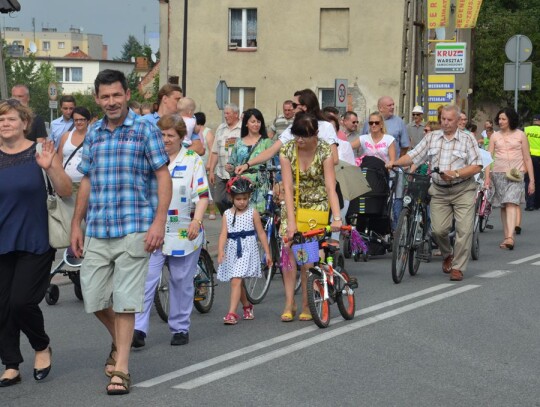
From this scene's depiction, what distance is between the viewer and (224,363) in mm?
8031

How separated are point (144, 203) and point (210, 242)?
9.80 meters

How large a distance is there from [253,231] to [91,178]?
3.24 metres

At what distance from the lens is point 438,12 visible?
37.8 metres

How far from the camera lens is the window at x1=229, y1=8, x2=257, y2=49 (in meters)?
47.2

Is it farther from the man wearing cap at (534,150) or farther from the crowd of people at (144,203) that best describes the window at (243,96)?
the crowd of people at (144,203)

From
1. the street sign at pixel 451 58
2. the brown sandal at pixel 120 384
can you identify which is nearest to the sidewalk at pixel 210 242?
the brown sandal at pixel 120 384

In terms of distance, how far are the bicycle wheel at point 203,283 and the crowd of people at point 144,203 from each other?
0.20m

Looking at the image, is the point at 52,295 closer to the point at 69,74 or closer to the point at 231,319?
the point at 231,319

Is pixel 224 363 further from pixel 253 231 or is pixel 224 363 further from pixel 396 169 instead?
pixel 396 169

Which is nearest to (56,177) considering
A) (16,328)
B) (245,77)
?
(16,328)

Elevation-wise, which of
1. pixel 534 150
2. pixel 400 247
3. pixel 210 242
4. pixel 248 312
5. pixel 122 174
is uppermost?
pixel 122 174

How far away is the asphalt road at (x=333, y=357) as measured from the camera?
703 cm

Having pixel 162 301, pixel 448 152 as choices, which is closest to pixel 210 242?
pixel 448 152

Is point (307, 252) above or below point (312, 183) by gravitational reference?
below
